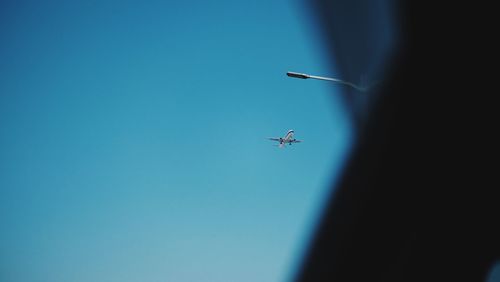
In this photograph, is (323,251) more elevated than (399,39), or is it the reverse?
(399,39)

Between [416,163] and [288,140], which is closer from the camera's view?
[416,163]

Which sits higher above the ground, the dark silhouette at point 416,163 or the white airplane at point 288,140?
the white airplane at point 288,140

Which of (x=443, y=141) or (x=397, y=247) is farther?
(x=397, y=247)

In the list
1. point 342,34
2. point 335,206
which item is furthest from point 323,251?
point 342,34

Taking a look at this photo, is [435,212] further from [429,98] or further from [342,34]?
[342,34]

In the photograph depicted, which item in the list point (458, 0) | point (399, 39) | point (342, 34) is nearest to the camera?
point (458, 0)

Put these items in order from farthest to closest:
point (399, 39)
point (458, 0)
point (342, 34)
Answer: point (342, 34) → point (399, 39) → point (458, 0)

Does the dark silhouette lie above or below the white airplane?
below

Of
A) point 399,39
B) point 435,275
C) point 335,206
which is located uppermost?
point 399,39

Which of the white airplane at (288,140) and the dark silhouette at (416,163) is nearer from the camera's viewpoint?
the dark silhouette at (416,163)

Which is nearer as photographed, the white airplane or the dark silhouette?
the dark silhouette
